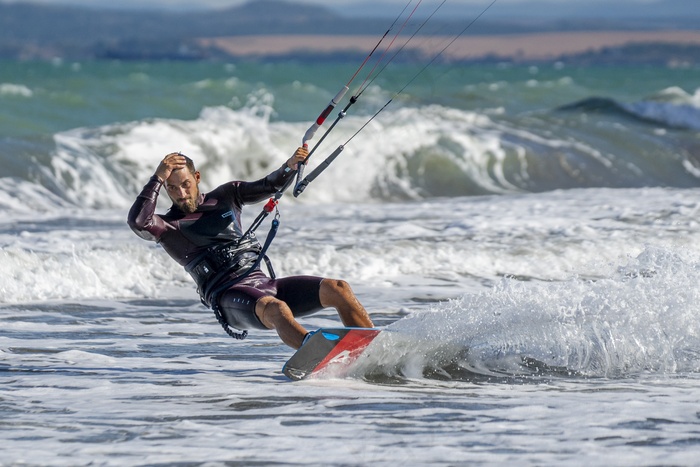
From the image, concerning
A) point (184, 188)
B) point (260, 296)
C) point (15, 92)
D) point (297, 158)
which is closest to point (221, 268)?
point (260, 296)

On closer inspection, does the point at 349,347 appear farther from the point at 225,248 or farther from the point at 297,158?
the point at 297,158

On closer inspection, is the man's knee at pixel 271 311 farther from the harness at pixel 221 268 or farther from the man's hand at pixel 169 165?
the man's hand at pixel 169 165

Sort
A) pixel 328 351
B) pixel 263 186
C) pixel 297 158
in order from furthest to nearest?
1. pixel 263 186
2. pixel 297 158
3. pixel 328 351

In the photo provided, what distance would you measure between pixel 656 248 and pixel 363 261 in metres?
3.56

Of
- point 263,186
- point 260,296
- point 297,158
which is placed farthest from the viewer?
point 263,186

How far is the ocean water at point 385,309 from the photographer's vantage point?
5.14 meters

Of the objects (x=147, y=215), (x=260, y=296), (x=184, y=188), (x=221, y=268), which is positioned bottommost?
Result: (x=260, y=296)

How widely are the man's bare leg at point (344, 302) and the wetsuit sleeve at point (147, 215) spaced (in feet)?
3.17

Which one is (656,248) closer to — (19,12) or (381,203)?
(381,203)

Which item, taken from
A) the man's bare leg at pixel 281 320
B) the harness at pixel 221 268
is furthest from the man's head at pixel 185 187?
the man's bare leg at pixel 281 320

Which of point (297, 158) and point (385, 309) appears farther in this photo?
point (385, 309)

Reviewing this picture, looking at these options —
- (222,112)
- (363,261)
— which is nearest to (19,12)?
(222,112)

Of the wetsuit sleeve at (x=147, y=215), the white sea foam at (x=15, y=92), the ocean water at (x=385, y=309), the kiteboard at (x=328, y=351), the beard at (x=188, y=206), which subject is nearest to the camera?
the ocean water at (x=385, y=309)

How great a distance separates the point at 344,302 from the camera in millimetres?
6430
